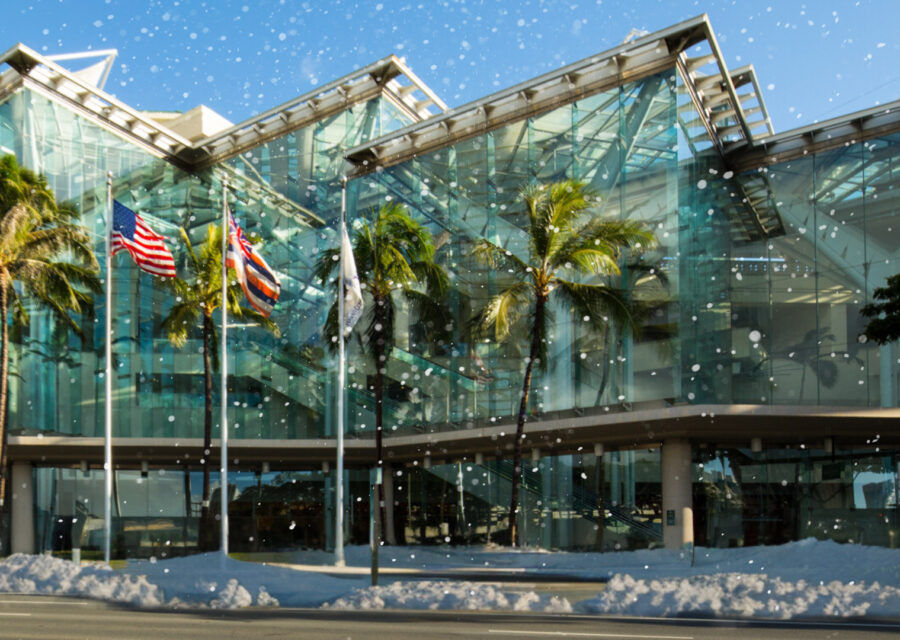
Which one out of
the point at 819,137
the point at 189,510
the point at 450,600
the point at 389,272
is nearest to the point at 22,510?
the point at 189,510

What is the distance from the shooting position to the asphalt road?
38.5 feet

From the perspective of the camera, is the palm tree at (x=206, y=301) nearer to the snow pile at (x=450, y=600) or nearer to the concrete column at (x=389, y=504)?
the concrete column at (x=389, y=504)

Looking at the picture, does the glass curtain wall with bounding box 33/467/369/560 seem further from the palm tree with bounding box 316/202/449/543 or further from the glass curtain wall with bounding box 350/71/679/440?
the palm tree with bounding box 316/202/449/543

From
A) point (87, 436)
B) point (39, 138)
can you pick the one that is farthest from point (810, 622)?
point (39, 138)

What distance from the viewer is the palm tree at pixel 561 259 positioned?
2741 centimetres

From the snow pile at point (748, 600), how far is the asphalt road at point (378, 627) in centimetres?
79

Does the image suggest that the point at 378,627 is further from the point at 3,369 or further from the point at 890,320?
the point at 3,369

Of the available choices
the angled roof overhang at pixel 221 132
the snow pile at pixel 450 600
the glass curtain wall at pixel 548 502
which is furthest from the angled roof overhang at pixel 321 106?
the snow pile at pixel 450 600

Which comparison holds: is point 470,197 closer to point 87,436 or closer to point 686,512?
point 686,512

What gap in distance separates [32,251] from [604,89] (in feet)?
59.4

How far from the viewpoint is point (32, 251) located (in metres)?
30.6

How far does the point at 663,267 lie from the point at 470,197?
24.1ft

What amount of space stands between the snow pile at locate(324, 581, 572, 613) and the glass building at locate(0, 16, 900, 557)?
419 inches

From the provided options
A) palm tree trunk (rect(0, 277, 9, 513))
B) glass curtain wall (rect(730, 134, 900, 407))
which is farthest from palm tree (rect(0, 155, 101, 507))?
glass curtain wall (rect(730, 134, 900, 407))
